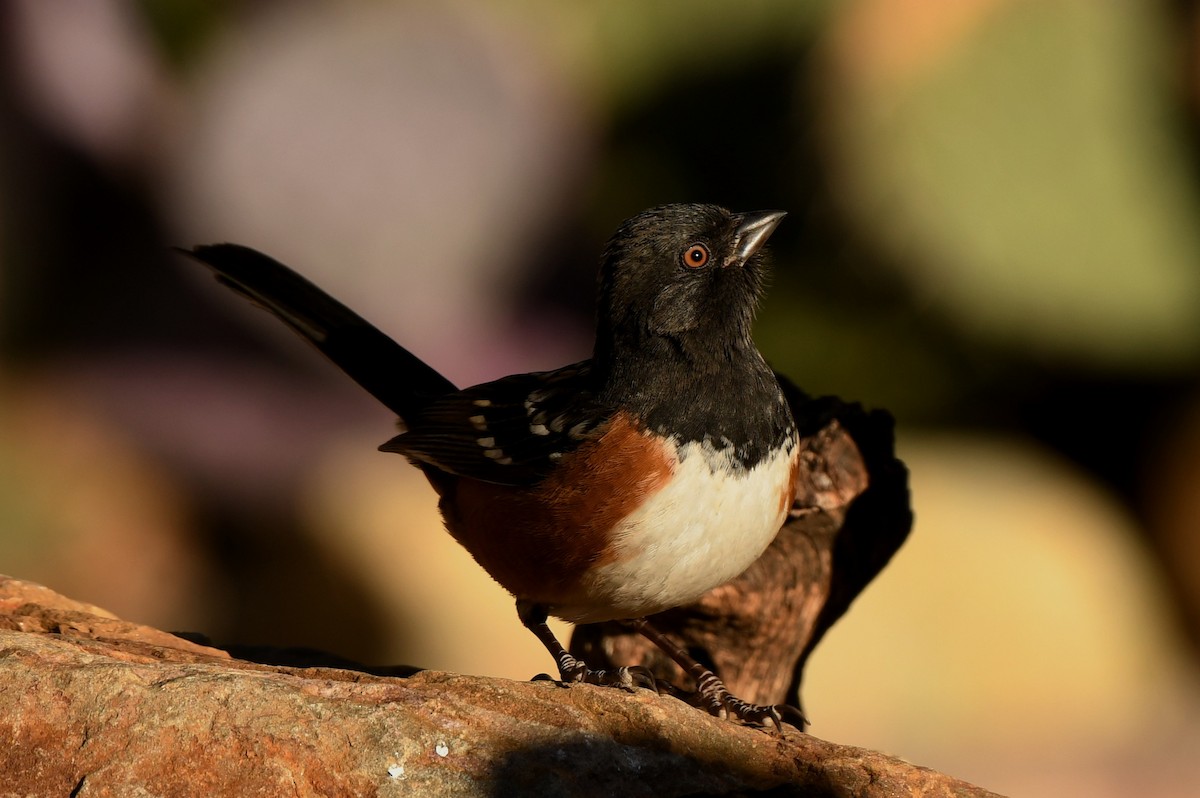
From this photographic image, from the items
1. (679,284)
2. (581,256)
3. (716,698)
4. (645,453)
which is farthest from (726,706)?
(581,256)

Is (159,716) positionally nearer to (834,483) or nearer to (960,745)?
(834,483)

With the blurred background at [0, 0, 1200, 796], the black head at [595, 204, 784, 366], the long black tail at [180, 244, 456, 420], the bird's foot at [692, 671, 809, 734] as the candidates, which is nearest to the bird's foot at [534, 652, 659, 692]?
the bird's foot at [692, 671, 809, 734]

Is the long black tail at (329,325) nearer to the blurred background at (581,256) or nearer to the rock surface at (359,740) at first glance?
the rock surface at (359,740)

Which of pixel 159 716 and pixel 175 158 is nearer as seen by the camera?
pixel 159 716

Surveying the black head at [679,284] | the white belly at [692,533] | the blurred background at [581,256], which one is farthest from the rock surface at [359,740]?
the blurred background at [581,256]

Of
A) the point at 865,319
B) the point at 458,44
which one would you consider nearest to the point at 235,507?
the point at 458,44

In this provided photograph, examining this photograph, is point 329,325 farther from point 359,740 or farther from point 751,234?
point 359,740

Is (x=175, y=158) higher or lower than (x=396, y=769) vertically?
higher

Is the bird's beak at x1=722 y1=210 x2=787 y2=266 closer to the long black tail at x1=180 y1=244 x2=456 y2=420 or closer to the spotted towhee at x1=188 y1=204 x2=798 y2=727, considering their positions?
the spotted towhee at x1=188 y1=204 x2=798 y2=727
